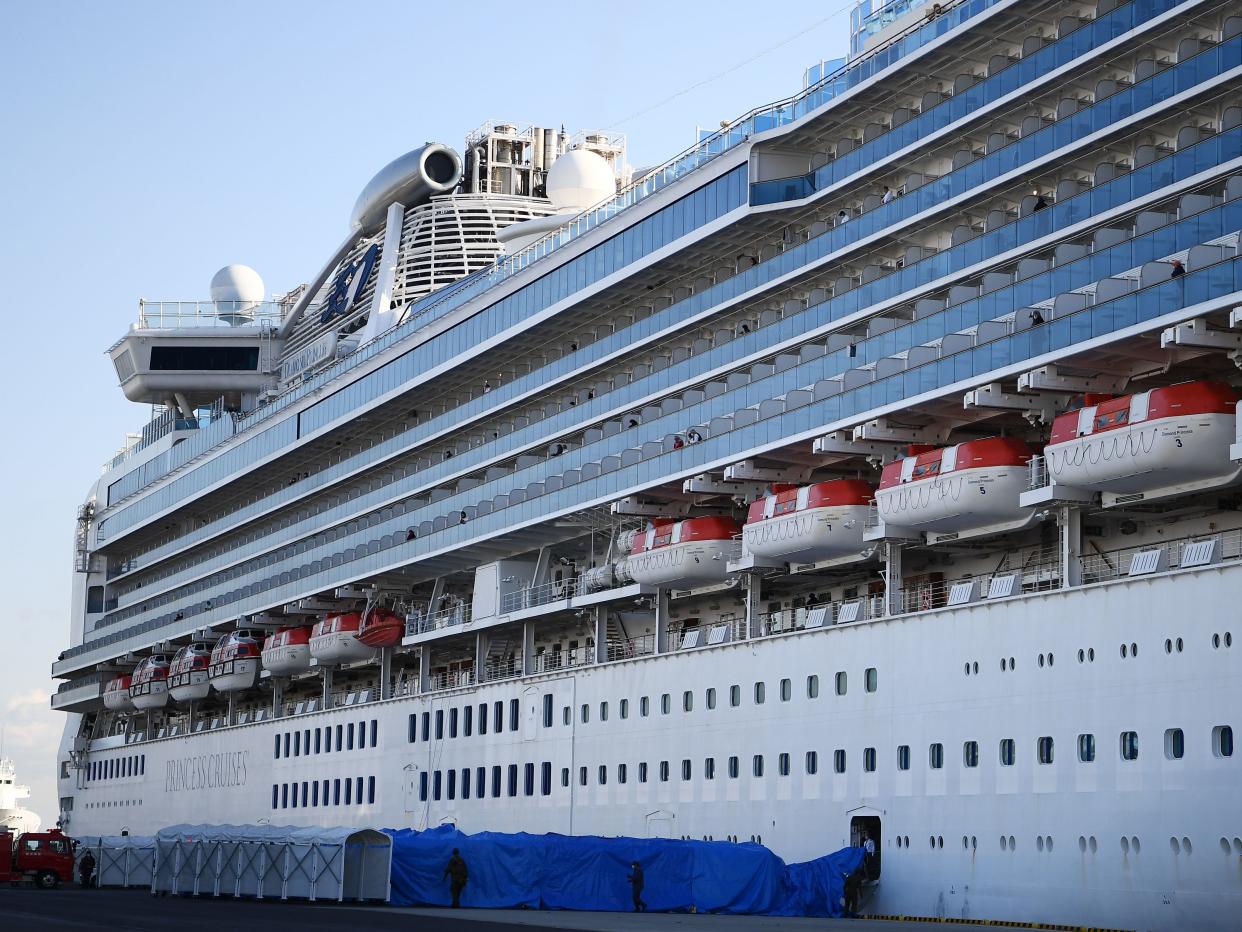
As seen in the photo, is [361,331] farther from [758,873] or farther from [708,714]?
[758,873]

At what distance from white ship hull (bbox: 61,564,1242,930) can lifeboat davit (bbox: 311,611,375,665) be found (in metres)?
12.5

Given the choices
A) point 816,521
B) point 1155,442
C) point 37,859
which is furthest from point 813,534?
point 37,859

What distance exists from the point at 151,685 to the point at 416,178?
2427 cm

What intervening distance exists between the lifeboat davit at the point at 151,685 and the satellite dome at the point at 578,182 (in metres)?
27.7

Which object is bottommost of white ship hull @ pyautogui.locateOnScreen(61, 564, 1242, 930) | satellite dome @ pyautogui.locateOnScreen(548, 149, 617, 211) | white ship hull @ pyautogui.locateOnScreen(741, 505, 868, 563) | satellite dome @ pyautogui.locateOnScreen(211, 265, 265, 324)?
white ship hull @ pyautogui.locateOnScreen(61, 564, 1242, 930)

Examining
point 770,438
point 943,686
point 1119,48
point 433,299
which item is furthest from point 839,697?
point 433,299

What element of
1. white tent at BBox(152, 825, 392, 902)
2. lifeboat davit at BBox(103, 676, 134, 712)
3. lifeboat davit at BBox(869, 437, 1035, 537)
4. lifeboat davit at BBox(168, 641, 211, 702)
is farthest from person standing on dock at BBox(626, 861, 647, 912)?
lifeboat davit at BBox(103, 676, 134, 712)

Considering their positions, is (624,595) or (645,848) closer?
(645,848)

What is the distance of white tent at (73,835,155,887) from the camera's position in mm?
43469

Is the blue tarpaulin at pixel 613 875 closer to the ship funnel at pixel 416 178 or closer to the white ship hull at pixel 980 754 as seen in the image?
the white ship hull at pixel 980 754

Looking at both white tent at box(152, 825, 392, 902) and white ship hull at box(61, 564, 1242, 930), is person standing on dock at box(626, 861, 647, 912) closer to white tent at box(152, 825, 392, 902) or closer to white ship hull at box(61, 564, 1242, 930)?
white ship hull at box(61, 564, 1242, 930)

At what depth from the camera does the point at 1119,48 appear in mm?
28375

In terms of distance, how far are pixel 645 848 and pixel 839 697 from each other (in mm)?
4417

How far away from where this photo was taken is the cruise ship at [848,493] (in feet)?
86.3
